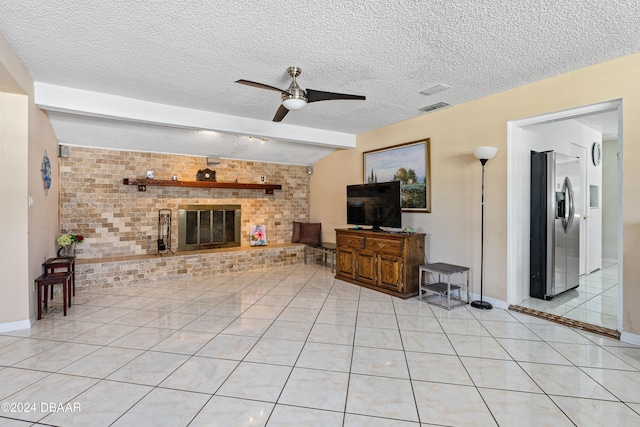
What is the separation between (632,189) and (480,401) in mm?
2351

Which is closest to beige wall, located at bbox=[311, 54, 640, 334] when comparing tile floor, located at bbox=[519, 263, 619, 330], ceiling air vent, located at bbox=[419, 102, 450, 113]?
ceiling air vent, located at bbox=[419, 102, 450, 113]

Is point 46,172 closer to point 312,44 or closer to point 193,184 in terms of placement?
point 193,184

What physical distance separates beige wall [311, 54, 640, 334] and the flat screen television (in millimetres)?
487

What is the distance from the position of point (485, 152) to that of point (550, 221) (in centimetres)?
123

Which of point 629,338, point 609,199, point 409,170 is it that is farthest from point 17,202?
point 609,199

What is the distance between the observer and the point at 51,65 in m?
2.91

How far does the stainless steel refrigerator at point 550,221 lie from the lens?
3803 mm

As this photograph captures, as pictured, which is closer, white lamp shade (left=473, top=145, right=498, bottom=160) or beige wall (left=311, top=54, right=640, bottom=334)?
beige wall (left=311, top=54, right=640, bottom=334)

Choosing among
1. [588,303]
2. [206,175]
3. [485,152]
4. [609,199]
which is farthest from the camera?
[609,199]

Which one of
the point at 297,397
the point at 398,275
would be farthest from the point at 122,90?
the point at 398,275

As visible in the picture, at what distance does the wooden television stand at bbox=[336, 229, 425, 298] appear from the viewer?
4.15 m

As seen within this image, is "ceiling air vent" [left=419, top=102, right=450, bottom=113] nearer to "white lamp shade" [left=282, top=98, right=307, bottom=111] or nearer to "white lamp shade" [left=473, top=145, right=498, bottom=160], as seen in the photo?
"white lamp shade" [left=473, top=145, right=498, bottom=160]

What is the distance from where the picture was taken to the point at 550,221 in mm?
3809

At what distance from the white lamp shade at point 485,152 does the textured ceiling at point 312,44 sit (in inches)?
26.3
